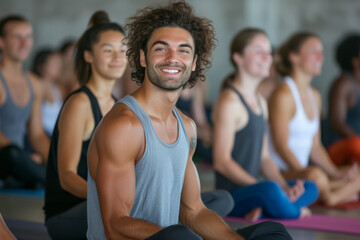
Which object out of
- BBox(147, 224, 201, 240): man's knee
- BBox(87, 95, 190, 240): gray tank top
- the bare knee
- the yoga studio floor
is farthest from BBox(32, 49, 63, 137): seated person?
BBox(147, 224, 201, 240): man's knee

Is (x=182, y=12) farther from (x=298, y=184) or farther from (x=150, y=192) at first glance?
(x=298, y=184)

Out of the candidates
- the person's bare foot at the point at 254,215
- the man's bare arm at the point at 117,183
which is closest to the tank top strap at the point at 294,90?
the person's bare foot at the point at 254,215

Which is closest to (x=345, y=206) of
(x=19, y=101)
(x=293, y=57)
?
(x=293, y=57)

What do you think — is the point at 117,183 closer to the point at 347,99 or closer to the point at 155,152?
the point at 155,152

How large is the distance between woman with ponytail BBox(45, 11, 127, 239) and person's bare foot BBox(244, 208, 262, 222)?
119cm

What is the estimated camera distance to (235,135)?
3.95 metres

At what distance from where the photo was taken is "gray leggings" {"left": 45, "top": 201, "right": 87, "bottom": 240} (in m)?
2.78

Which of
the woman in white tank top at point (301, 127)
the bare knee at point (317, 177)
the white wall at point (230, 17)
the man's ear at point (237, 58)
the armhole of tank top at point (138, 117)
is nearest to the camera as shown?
the armhole of tank top at point (138, 117)

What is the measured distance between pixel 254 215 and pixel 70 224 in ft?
4.30

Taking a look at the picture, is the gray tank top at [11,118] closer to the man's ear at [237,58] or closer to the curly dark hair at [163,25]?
the man's ear at [237,58]

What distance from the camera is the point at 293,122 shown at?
4.54 metres

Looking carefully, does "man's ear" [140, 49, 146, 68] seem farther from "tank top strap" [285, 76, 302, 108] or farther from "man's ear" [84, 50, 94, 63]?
"tank top strap" [285, 76, 302, 108]

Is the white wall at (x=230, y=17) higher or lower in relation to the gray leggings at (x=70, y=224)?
higher

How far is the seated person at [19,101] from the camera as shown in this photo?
4.75 meters
